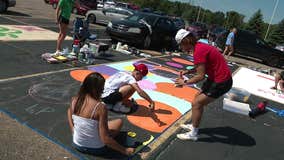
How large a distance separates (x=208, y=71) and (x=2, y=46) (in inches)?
227

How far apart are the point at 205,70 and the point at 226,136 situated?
156cm

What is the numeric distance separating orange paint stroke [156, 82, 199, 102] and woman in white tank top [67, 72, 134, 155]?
351cm

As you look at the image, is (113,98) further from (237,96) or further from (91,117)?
(237,96)

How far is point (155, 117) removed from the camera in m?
5.03

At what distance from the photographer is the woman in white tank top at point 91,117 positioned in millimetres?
3008

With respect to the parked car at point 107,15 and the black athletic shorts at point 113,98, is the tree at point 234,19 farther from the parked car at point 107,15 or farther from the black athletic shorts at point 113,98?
the black athletic shorts at point 113,98

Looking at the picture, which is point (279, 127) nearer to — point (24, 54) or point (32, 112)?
point (32, 112)

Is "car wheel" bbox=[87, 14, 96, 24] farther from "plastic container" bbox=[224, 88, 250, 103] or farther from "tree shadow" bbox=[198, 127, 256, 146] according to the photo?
"tree shadow" bbox=[198, 127, 256, 146]

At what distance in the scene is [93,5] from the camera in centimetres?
2492

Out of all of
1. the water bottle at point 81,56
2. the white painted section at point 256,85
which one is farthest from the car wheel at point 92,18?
the water bottle at point 81,56

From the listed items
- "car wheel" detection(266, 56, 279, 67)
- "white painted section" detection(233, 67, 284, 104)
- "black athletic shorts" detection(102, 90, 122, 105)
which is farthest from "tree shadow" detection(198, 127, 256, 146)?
"car wheel" detection(266, 56, 279, 67)

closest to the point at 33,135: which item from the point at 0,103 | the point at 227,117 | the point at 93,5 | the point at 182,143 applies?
the point at 0,103

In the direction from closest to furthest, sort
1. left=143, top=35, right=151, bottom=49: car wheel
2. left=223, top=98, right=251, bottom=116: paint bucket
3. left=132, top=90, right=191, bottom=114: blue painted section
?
1. left=132, top=90, right=191, bottom=114: blue painted section
2. left=223, top=98, right=251, bottom=116: paint bucket
3. left=143, top=35, right=151, bottom=49: car wheel

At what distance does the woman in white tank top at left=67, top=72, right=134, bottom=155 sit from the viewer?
3.01 metres
